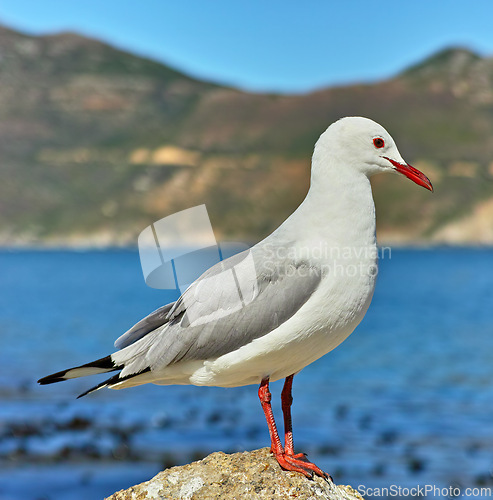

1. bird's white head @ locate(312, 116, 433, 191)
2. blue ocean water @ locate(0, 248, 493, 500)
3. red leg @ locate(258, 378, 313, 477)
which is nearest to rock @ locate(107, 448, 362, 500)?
red leg @ locate(258, 378, 313, 477)

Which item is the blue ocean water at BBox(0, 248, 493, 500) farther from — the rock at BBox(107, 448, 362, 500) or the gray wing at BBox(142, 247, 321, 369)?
the rock at BBox(107, 448, 362, 500)

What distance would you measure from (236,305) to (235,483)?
3.94 feet

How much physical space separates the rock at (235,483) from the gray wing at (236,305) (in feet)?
2.59

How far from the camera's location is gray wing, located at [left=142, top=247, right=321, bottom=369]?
4809mm

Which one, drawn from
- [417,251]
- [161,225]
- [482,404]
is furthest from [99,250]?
[161,225]

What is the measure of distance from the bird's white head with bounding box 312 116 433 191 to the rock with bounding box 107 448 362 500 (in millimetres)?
2115

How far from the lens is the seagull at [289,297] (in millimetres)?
4762

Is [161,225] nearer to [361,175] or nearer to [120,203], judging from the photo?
[361,175]

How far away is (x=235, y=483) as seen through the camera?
489cm

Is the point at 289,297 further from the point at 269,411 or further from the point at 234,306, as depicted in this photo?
the point at 269,411

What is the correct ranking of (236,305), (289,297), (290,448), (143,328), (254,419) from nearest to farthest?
(289,297) → (236,305) → (290,448) → (143,328) → (254,419)

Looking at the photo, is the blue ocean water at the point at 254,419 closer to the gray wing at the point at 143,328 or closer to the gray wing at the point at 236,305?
the gray wing at the point at 236,305

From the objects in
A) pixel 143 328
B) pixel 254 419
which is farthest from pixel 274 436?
pixel 254 419

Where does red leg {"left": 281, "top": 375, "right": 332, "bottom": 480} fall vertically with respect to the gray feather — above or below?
below
